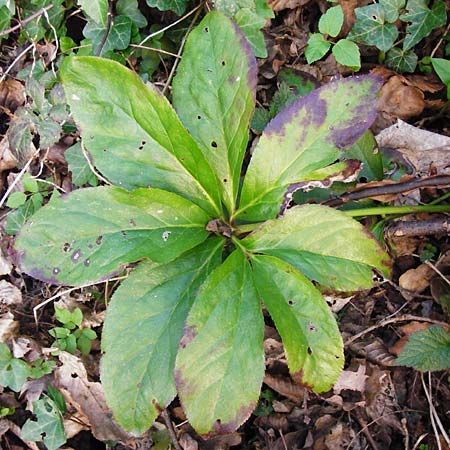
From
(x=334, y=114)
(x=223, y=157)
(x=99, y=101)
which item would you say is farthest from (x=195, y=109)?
(x=334, y=114)

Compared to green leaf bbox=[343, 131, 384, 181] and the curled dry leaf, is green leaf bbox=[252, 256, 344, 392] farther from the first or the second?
the curled dry leaf

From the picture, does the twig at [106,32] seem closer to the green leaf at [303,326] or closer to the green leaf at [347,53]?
the green leaf at [347,53]

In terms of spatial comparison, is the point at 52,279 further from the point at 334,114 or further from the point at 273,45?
the point at 273,45

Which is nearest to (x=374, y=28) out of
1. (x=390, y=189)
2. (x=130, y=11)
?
(x=390, y=189)

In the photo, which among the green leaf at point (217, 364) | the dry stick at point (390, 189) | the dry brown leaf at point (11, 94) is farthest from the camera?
the dry brown leaf at point (11, 94)

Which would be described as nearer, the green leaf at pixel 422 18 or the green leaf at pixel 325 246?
the green leaf at pixel 325 246

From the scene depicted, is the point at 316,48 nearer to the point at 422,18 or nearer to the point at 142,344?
the point at 422,18

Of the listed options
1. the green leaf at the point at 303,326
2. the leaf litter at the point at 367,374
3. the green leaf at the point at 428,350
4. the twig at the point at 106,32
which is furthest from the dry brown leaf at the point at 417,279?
the twig at the point at 106,32
